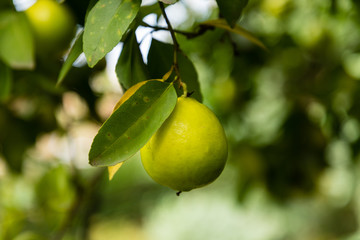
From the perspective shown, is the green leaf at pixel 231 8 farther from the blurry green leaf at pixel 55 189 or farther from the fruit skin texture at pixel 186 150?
the blurry green leaf at pixel 55 189

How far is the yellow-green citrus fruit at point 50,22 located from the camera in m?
0.73

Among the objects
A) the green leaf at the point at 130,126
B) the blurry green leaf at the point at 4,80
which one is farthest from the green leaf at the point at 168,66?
the blurry green leaf at the point at 4,80

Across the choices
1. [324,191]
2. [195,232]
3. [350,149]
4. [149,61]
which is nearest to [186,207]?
[195,232]

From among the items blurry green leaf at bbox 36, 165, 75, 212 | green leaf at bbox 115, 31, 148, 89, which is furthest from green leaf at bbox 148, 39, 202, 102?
blurry green leaf at bbox 36, 165, 75, 212

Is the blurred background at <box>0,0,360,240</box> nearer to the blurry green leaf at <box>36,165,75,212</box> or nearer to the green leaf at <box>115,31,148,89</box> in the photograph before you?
the blurry green leaf at <box>36,165,75,212</box>

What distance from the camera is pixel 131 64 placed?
1.97 ft

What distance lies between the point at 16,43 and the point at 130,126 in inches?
13.6

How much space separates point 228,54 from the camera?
3.54 ft

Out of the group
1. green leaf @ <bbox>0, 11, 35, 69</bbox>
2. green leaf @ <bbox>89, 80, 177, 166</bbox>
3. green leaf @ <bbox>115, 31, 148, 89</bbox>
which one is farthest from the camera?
green leaf @ <bbox>0, 11, 35, 69</bbox>

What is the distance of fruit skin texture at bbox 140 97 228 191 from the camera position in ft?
1.63

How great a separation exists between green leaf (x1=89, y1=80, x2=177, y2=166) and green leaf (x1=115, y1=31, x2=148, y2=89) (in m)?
0.11

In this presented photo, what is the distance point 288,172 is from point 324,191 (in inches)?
10.1

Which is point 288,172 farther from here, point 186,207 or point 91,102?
point 186,207

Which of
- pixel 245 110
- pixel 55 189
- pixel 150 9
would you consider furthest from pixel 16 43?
pixel 245 110
